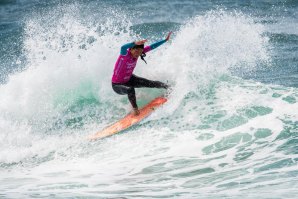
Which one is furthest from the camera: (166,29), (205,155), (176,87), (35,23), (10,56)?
(35,23)

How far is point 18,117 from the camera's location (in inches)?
492

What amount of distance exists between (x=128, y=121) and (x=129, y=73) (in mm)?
1085

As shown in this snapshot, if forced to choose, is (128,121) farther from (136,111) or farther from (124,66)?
(124,66)

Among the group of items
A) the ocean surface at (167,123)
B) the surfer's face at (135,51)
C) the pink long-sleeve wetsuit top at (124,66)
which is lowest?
the ocean surface at (167,123)

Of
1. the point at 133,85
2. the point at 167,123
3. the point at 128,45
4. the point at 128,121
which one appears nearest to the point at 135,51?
the point at 128,45

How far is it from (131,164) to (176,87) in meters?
Result: 3.25

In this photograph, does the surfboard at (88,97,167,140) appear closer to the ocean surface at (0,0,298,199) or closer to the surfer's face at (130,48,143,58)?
the ocean surface at (0,0,298,199)

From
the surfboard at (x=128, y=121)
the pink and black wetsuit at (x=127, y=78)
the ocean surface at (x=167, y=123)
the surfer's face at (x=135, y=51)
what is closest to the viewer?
the ocean surface at (x=167, y=123)

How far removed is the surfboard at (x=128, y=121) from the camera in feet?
35.1

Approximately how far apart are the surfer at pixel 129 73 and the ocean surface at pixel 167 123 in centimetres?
68

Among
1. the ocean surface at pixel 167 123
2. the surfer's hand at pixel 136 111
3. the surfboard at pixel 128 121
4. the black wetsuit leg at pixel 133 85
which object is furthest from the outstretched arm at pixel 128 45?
the ocean surface at pixel 167 123

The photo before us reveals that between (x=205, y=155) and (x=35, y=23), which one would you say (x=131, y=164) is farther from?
(x=35, y=23)

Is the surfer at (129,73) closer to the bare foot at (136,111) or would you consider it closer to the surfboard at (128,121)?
the bare foot at (136,111)

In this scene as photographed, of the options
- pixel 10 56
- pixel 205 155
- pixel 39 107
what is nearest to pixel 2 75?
pixel 10 56
